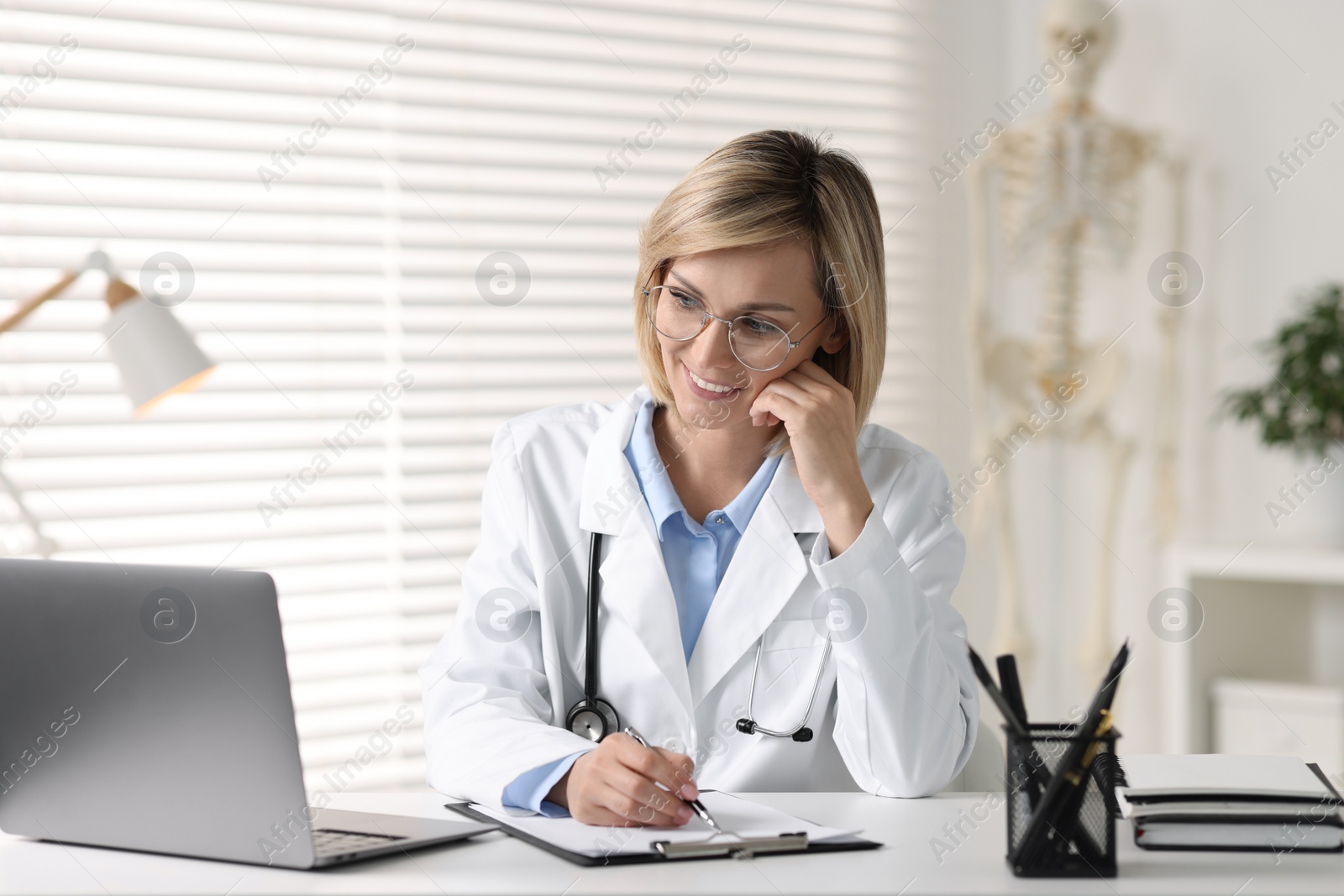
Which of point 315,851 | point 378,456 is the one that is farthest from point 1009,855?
point 378,456

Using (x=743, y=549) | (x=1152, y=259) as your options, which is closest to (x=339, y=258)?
(x=743, y=549)

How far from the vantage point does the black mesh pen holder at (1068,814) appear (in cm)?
107

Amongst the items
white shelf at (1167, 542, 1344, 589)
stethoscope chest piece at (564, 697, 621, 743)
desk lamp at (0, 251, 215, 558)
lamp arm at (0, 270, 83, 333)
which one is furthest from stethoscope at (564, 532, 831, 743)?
white shelf at (1167, 542, 1344, 589)

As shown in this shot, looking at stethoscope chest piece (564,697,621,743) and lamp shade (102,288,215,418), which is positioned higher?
lamp shade (102,288,215,418)

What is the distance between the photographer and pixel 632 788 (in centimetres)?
121

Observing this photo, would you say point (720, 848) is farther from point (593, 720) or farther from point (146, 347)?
point (146, 347)

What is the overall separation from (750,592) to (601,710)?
0.89 ft

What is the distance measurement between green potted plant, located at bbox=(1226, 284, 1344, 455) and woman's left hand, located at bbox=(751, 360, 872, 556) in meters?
1.79

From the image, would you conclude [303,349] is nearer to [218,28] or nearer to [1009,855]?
[218,28]

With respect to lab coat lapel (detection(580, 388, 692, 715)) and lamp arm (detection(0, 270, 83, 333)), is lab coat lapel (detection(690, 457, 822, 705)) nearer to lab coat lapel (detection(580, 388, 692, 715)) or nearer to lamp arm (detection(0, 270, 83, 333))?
lab coat lapel (detection(580, 388, 692, 715))

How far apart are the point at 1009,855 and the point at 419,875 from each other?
1.86 feet

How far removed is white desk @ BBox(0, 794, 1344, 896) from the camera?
103cm

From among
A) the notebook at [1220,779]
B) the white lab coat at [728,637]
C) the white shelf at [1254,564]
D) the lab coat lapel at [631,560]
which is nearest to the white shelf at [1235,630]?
the white shelf at [1254,564]

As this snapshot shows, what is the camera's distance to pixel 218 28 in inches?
102
